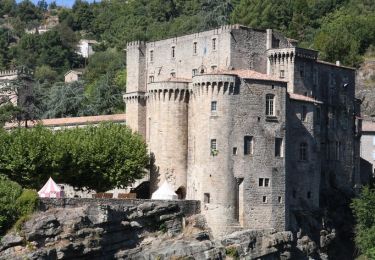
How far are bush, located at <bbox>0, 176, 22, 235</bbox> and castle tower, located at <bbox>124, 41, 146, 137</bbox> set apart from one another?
68.7 feet

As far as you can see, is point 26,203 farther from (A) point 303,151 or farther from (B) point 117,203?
(A) point 303,151

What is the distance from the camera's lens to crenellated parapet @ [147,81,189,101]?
270 feet

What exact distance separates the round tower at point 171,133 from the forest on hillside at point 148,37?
28.9 meters

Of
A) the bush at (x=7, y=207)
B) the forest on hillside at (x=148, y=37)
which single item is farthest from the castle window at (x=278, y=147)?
the forest on hillside at (x=148, y=37)

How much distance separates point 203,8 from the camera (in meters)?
163

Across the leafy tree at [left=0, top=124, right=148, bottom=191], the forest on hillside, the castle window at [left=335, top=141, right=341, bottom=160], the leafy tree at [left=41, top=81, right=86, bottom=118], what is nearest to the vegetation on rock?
the leafy tree at [left=0, top=124, right=148, bottom=191]

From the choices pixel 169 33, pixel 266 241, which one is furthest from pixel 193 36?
pixel 169 33

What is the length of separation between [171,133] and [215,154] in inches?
219

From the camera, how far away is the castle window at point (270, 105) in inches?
3135

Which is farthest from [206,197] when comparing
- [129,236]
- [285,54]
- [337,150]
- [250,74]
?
[337,150]

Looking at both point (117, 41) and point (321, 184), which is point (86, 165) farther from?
point (117, 41)

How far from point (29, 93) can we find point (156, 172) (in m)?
39.1

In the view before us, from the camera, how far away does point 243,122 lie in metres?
78.5

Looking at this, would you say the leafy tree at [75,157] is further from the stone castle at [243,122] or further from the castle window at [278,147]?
the castle window at [278,147]
